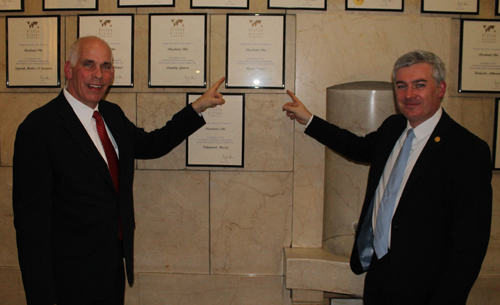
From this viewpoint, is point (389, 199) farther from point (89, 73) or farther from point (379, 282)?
point (89, 73)

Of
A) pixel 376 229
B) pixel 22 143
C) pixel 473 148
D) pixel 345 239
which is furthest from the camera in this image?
pixel 345 239

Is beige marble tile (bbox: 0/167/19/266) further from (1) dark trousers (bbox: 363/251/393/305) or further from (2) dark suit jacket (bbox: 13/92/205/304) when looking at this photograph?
(1) dark trousers (bbox: 363/251/393/305)

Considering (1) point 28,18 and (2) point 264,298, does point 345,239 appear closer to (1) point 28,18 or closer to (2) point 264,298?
(2) point 264,298

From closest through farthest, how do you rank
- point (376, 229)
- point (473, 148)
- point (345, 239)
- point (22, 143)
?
point (473, 148) → point (22, 143) → point (376, 229) → point (345, 239)

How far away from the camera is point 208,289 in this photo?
8.25 feet

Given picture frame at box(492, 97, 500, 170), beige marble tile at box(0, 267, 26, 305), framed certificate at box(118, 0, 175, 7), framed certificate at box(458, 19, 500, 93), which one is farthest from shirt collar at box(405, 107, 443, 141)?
beige marble tile at box(0, 267, 26, 305)

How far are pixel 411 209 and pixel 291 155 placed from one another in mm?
1152

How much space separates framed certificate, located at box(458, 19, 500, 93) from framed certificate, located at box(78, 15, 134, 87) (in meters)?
2.44

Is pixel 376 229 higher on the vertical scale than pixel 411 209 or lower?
lower

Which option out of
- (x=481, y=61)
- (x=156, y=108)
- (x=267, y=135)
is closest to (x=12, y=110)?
(x=156, y=108)

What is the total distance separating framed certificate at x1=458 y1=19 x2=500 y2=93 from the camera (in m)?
2.46

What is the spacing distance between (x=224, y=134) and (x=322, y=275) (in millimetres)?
1212

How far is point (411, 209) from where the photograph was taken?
1.42 m

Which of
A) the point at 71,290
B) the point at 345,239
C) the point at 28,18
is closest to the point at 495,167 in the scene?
the point at 345,239
